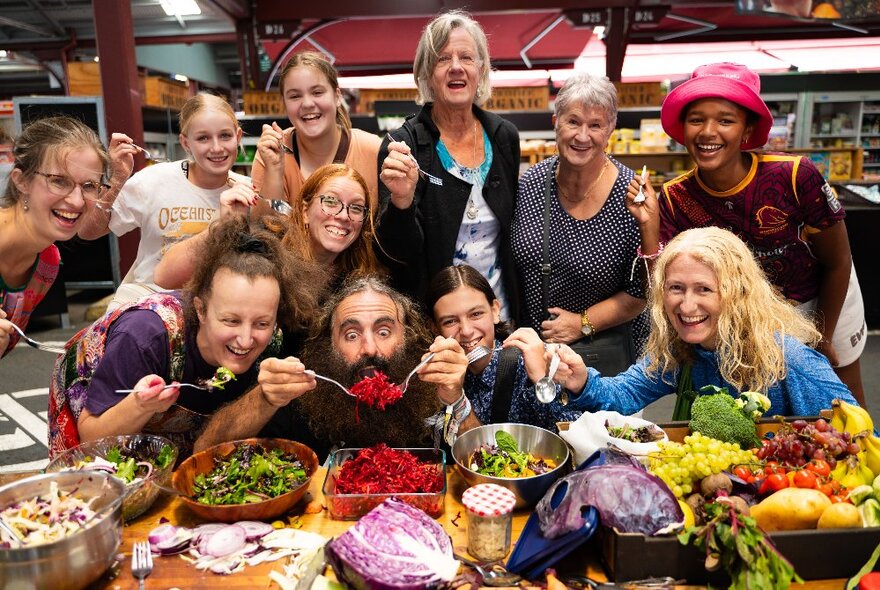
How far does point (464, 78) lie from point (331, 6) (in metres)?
10.3

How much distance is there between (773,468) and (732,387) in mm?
629

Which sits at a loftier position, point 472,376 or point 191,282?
point 191,282

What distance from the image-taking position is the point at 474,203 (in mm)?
3000

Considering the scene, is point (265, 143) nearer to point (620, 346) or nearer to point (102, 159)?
point (102, 159)

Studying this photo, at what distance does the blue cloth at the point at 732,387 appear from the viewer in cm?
218

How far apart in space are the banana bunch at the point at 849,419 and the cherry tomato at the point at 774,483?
13.6 inches

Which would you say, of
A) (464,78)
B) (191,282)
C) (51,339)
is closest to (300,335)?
(191,282)

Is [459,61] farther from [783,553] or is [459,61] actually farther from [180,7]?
[180,7]

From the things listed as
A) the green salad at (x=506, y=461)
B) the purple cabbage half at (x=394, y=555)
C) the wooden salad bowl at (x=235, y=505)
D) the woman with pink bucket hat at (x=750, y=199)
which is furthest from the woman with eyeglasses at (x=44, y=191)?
the woman with pink bucket hat at (x=750, y=199)

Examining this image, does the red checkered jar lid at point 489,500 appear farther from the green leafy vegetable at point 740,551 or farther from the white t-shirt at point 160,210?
the white t-shirt at point 160,210

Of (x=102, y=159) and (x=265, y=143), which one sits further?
(x=265, y=143)

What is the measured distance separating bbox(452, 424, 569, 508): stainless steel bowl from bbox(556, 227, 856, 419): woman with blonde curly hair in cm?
34

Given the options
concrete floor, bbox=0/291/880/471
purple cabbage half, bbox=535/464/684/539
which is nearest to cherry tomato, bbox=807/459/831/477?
purple cabbage half, bbox=535/464/684/539

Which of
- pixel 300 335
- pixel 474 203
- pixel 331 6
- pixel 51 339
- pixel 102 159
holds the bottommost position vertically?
pixel 51 339
